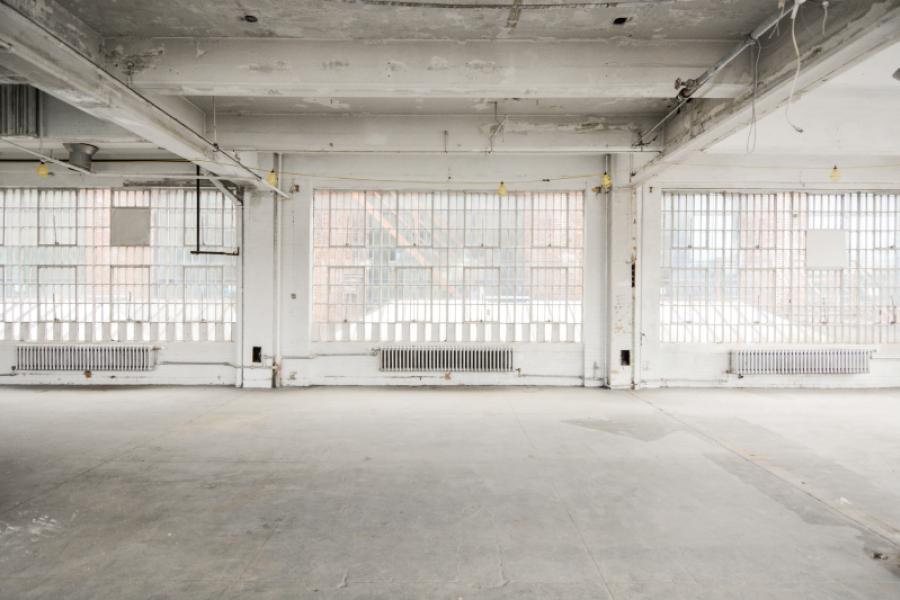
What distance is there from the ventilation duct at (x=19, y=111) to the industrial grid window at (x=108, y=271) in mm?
2551

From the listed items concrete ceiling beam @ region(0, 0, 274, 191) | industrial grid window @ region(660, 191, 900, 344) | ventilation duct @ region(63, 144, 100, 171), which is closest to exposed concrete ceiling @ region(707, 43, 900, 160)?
industrial grid window @ region(660, 191, 900, 344)

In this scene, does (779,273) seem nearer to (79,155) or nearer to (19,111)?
(79,155)

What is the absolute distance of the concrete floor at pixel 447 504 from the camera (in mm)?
2387

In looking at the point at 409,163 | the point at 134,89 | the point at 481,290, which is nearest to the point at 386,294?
the point at 481,290

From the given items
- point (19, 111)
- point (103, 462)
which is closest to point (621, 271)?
point (103, 462)

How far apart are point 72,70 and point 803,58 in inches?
209

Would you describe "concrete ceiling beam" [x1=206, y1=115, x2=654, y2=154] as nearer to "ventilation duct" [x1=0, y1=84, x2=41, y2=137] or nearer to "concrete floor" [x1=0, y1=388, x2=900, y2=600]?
"ventilation duct" [x1=0, y1=84, x2=41, y2=137]

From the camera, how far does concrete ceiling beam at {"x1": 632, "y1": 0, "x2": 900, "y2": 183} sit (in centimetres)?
284

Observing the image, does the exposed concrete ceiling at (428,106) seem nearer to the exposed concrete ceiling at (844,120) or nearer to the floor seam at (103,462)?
the exposed concrete ceiling at (844,120)

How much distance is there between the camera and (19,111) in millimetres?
4973

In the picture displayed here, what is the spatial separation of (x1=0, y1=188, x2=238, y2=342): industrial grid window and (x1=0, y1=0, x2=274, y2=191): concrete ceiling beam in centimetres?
291

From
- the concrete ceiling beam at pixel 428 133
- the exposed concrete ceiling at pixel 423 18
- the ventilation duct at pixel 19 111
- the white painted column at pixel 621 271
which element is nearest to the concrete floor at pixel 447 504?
the white painted column at pixel 621 271

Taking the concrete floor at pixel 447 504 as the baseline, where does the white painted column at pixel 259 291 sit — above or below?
above

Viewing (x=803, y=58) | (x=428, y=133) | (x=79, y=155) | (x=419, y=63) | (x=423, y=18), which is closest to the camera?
(x=803, y=58)
